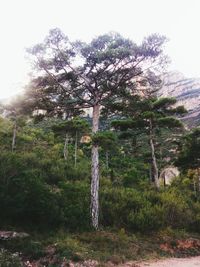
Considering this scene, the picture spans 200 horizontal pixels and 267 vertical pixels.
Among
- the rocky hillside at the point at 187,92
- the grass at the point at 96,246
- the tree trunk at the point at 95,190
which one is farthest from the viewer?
the rocky hillside at the point at 187,92

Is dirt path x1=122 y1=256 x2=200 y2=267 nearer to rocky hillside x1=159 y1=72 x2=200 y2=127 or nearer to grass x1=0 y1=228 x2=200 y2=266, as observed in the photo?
grass x1=0 y1=228 x2=200 y2=266

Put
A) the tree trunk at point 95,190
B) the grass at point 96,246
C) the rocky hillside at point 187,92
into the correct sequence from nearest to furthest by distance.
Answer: the grass at point 96,246
the tree trunk at point 95,190
the rocky hillside at point 187,92

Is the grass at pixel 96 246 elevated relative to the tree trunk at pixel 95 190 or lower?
lower

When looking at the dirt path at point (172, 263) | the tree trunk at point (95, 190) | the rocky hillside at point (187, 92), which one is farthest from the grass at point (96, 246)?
the rocky hillside at point (187, 92)

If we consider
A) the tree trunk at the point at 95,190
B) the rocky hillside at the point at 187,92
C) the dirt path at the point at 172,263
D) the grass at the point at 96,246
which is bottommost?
the dirt path at the point at 172,263

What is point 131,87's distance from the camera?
16.9 metres

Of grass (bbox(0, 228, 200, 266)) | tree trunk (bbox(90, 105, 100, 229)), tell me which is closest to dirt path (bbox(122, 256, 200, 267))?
grass (bbox(0, 228, 200, 266))

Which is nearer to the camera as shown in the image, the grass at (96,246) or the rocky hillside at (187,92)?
the grass at (96,246)

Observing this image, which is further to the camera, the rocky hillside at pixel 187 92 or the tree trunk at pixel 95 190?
the rocky hillside at pixel 187 92

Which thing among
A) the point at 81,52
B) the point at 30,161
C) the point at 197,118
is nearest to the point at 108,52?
the point at 81,52

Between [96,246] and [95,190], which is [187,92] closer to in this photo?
[95,190]

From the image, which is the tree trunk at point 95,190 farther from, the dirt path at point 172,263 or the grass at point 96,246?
the dirt path at point 172,263

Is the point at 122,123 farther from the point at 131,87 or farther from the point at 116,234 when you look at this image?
the point at 116,234

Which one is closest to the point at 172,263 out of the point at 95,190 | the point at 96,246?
the point at 96,246
